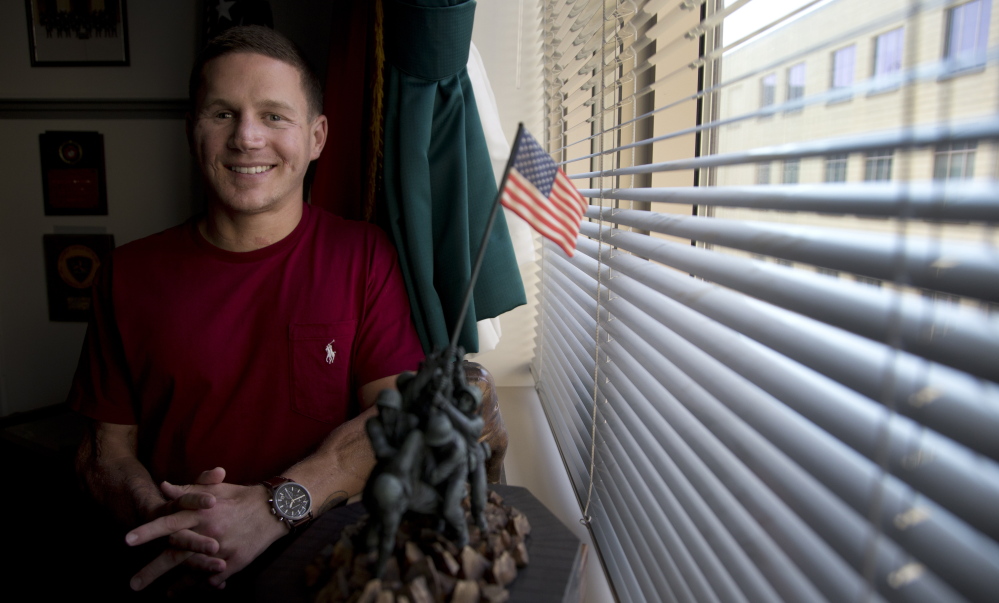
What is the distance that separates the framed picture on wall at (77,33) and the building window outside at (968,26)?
2465 millimetres

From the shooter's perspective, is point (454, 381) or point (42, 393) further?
point (42, 393)

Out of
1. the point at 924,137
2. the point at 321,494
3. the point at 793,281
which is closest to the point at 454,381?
the point at 793,281

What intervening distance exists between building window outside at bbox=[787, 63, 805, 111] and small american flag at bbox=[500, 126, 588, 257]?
1.25 feet

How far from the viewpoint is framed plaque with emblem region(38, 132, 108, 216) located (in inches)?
87.6

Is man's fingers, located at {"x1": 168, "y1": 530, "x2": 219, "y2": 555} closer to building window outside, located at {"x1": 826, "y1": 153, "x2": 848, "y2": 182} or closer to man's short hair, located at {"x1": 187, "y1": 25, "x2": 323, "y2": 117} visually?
man's short hair, located at {"x1": 187, "y1": 25, "x2": 323, "y2": 117}

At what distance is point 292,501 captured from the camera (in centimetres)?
112

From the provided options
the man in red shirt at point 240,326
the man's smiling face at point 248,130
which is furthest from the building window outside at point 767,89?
the man's smiling face at point 248,130

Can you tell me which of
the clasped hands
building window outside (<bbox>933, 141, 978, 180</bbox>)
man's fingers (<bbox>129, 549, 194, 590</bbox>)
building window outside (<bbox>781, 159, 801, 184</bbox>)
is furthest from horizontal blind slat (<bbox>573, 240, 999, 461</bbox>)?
man's fingers (<bbox>129, 549, 194, 590</bbox>)

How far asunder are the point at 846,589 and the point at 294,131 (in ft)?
4.33

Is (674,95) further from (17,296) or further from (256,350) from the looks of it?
(17,296)

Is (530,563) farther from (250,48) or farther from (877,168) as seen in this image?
(250,48)

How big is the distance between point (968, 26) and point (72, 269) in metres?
2.72

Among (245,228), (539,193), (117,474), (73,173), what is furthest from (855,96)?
(73,173)

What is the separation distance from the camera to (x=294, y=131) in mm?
1383
